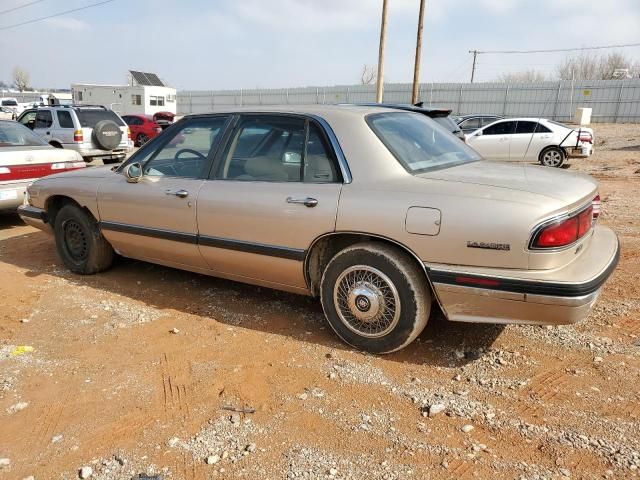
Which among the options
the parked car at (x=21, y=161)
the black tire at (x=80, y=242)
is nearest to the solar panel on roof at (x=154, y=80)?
the parked car at (x=21, y=161)

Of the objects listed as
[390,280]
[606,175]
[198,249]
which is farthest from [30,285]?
[606,175]

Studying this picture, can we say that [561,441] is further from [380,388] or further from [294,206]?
[294,206]

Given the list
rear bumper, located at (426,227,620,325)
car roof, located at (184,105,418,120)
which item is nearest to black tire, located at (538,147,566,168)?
car roof, located at (184,105,418,120)

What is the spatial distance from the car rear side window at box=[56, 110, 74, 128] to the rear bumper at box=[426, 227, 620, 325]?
12.4 meters

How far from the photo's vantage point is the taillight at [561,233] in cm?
271

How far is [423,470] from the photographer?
2.34 metres

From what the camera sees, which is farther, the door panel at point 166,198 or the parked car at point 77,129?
the parked car at point 77,129

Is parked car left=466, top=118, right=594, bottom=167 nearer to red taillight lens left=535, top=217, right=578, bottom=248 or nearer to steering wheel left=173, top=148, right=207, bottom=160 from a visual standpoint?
steering wheel left=173, top=148, right=207, bottom=160

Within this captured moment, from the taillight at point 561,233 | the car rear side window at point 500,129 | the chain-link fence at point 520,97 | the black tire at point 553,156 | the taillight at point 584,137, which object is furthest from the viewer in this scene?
the chain-link fence at point 520,97

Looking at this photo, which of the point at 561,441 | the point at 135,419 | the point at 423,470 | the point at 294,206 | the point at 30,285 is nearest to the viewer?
the point at 423,470

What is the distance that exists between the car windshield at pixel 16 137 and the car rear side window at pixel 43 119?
5704mm

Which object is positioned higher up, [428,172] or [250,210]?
[428,172]

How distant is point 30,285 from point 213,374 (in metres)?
2.72

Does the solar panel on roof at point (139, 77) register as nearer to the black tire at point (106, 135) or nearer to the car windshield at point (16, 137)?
the black tire at point (106, 135)
